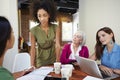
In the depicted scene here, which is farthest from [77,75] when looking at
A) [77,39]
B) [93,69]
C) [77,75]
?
[77,39]

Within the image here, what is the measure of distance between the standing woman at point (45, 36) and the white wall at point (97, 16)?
1.87 meters

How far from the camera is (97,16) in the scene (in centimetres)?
408

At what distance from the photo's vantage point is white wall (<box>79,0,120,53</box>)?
13.0ft

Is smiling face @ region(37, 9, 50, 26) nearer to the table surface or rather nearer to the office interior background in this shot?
the table surface

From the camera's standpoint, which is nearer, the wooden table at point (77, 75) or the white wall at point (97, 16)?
the wooden table at point (77, 75)

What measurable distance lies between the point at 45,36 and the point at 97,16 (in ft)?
6.81

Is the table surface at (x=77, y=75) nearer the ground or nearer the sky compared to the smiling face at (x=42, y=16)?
nearer the ground

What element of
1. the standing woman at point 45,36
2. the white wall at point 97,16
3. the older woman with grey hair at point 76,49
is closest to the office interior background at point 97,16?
the white wall at point 97,16

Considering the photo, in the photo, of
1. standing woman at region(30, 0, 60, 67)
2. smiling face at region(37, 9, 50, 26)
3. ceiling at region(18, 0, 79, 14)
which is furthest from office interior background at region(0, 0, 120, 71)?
smiling face at region(37, 9, 50, 26)

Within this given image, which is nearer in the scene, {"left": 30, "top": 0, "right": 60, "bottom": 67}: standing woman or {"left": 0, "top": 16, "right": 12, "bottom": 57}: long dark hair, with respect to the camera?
{"left": 0, "top": 16, "right": 12, "bottom": 57}: long dark hair

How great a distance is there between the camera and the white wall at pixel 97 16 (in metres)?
3.96

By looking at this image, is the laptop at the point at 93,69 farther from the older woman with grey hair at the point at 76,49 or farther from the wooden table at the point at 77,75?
the older woman with grey hair at the point at 76,49

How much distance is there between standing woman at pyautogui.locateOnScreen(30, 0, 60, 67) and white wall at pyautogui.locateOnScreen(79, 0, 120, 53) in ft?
6.14

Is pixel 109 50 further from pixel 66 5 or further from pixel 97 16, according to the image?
pixel 66 5
